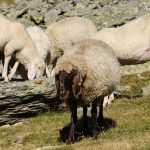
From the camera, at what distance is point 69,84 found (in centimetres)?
1567

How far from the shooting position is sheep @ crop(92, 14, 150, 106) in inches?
899

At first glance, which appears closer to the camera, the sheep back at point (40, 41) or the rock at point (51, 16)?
the sheep back at point (40, 41)

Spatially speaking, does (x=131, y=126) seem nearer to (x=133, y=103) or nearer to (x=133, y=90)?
(x=133, y=103)

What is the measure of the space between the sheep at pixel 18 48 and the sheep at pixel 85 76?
682 centimetres

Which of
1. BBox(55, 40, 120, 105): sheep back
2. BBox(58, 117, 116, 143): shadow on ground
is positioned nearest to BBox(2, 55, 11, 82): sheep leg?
BBox(58, 117, 116, 143): shadow on ground

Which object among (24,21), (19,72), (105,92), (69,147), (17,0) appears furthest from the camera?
(17,0)

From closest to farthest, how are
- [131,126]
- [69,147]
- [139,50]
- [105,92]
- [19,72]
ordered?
[69,147] < [105,92] < [131,126] < [139,50] < [19,72]

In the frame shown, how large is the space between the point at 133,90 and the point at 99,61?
7.85 m

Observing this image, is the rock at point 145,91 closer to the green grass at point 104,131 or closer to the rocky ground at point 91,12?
the green grass at point 104,131

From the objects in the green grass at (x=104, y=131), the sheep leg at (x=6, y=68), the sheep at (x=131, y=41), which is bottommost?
the green grass at (x=104, y=131)

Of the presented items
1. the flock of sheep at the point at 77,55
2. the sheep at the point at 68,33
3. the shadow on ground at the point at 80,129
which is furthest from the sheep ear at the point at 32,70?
the shadow on ground at the point at 80,129


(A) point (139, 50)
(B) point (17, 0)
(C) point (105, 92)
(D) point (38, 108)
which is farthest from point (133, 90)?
(B) point (17, 0)

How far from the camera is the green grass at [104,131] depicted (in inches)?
600

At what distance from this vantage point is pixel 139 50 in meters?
22.9
